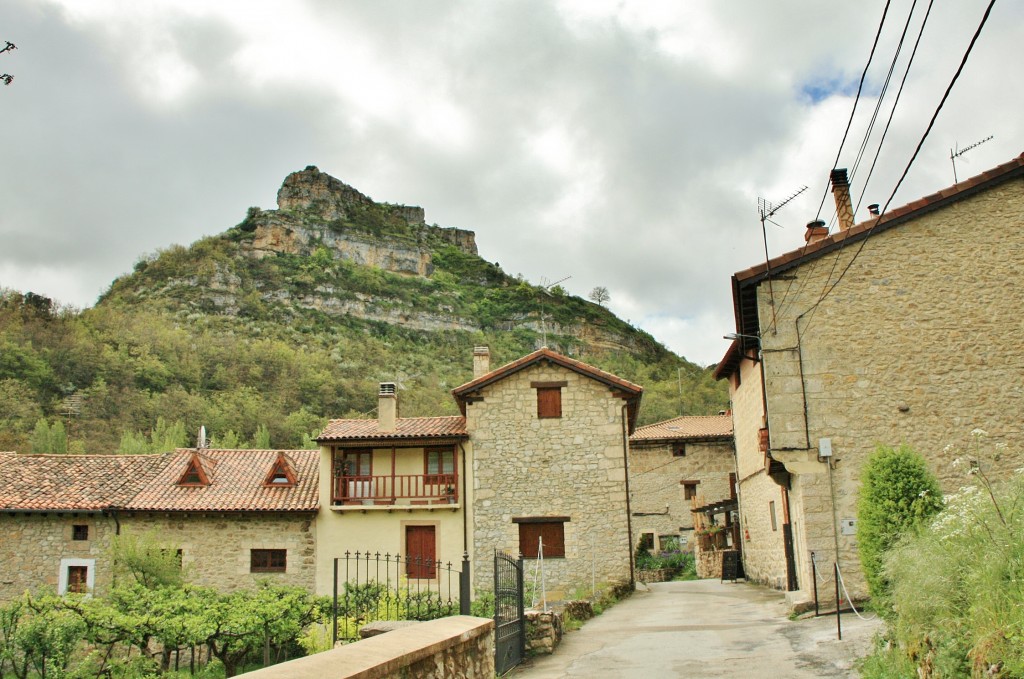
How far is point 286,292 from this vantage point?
9125cm

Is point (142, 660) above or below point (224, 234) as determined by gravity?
below

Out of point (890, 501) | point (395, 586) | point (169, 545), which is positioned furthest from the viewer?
point (169, 545)

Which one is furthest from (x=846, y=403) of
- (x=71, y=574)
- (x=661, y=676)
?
(x=71, y=574)

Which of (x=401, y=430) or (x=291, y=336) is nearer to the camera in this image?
(x=401, y=430)

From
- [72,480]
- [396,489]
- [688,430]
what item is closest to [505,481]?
[396,489]

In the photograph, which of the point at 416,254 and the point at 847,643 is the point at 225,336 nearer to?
the point at 416,254

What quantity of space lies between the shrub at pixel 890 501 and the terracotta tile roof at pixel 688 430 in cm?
2246

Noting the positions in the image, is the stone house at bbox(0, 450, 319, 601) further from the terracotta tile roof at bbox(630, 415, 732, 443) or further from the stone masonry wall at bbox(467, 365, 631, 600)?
the terracotta tile roof at bbox(630, 415, 732, 443)

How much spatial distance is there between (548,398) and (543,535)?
381 cm

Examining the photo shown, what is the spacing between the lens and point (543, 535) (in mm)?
22562

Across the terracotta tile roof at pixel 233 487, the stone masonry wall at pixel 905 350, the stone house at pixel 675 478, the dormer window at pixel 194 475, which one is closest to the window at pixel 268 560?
the terracotta tile roof at pixel 233 487

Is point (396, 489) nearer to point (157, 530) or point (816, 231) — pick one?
point (157, 530)

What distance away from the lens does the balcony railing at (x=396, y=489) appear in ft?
75.7

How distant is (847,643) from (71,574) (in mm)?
20545
